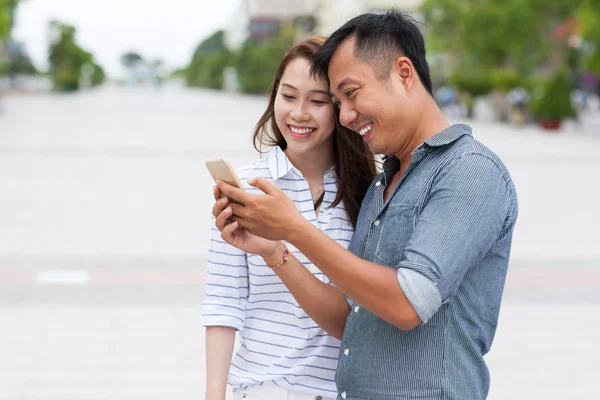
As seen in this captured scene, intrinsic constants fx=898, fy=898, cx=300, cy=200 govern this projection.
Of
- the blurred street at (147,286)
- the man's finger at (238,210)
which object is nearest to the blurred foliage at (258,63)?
the blurred street at (147,286)

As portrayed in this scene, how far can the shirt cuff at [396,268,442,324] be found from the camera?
5.08 feet

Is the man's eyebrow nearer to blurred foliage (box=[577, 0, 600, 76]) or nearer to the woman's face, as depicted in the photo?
the woman's face

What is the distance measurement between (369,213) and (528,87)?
3327 centimetres

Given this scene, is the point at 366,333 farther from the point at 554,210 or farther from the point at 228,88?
the point at 228,88

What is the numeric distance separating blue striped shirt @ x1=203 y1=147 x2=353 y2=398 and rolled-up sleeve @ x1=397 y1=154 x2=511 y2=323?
1.82ft

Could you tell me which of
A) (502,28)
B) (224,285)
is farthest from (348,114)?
(502,28)

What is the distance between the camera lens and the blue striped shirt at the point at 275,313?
2105mm

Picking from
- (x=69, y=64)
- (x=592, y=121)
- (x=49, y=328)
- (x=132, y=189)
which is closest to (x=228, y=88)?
(x=69, y=64)

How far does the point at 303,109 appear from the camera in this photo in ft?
6.97

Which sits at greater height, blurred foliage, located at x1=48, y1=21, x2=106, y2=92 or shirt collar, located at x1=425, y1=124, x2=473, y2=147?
shirt collar, located at x1=425, y1=124, x2=473, y2=147

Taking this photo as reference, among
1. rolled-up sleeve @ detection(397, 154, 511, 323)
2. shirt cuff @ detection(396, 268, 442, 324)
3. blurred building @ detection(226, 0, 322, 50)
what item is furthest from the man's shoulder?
blurred building @ detection(226, 0, 322, 50)

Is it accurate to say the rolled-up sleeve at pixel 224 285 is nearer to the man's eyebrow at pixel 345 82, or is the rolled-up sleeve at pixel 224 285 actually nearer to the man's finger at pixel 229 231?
the man's finger at pixel 229 231

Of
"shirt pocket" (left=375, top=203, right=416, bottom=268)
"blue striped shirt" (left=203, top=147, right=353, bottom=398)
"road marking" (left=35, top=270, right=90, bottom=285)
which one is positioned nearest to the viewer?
"shirt pocket" (left=375, top=203, right=416, bottom=268)

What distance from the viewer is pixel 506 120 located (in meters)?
35.5
